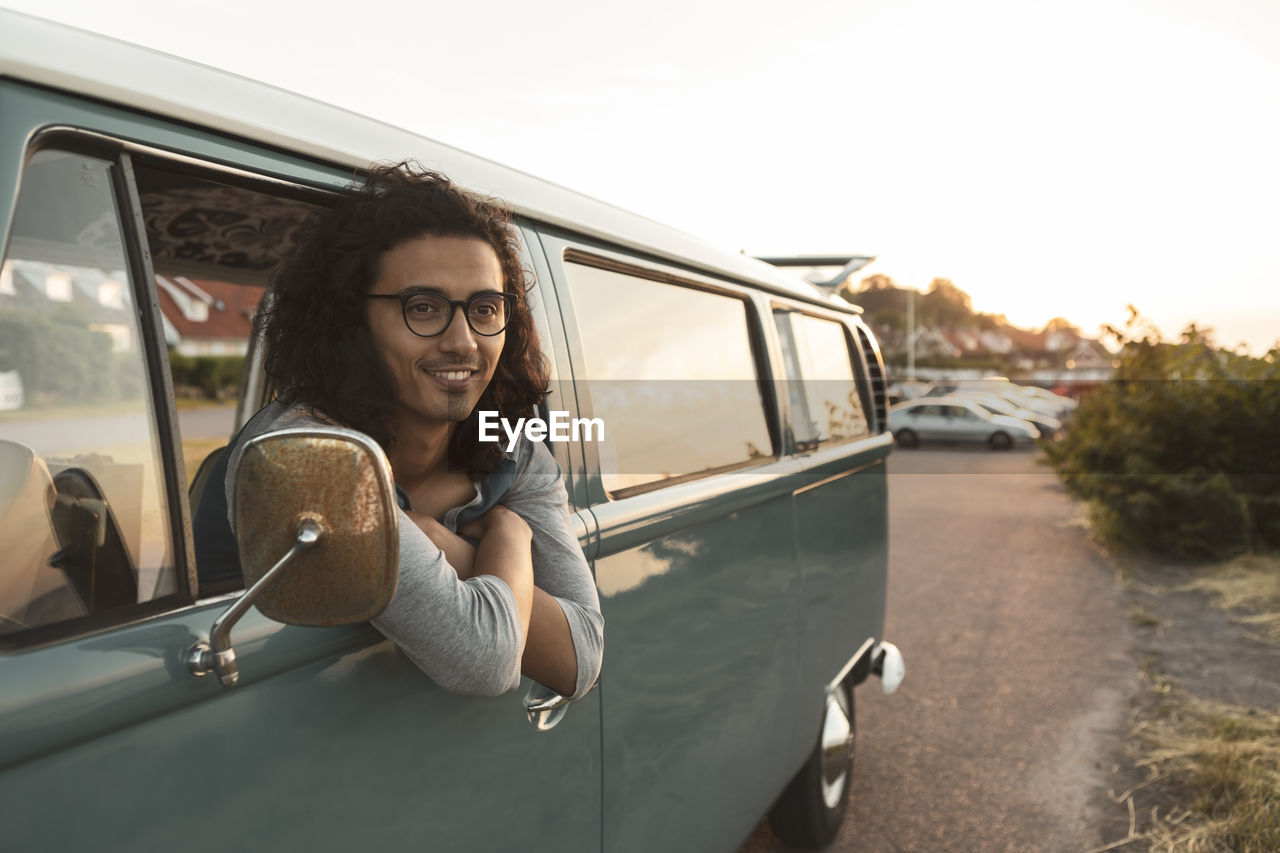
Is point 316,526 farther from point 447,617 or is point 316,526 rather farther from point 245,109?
point 245,109

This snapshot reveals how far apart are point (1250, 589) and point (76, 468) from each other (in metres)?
8.37

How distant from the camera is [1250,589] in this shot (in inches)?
297

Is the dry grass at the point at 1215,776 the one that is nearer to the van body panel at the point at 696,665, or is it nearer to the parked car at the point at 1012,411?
the van body panel at the point at 696,665

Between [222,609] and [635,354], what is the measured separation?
126 centimetres

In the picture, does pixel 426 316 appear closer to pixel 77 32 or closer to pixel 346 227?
pixel 346 227

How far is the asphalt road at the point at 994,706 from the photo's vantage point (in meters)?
3.77

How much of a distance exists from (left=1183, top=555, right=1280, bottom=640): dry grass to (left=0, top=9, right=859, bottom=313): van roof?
20.9 ft

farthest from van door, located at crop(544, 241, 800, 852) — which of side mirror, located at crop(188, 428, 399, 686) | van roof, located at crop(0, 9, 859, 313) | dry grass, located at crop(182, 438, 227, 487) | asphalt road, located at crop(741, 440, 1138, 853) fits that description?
asphalt road, located at crop(741, 440, 1138, 853)

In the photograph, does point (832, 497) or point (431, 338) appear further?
point (832, 497)

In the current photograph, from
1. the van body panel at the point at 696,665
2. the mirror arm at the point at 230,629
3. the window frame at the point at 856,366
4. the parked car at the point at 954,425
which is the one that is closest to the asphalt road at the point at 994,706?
the van body panel at the point at 696,665

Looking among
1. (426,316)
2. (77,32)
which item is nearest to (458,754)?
(426,316)

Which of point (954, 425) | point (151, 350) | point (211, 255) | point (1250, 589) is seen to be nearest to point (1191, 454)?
point (1250, 589)

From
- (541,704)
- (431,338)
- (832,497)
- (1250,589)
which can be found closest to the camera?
(431,338)

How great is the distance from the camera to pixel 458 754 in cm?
141
